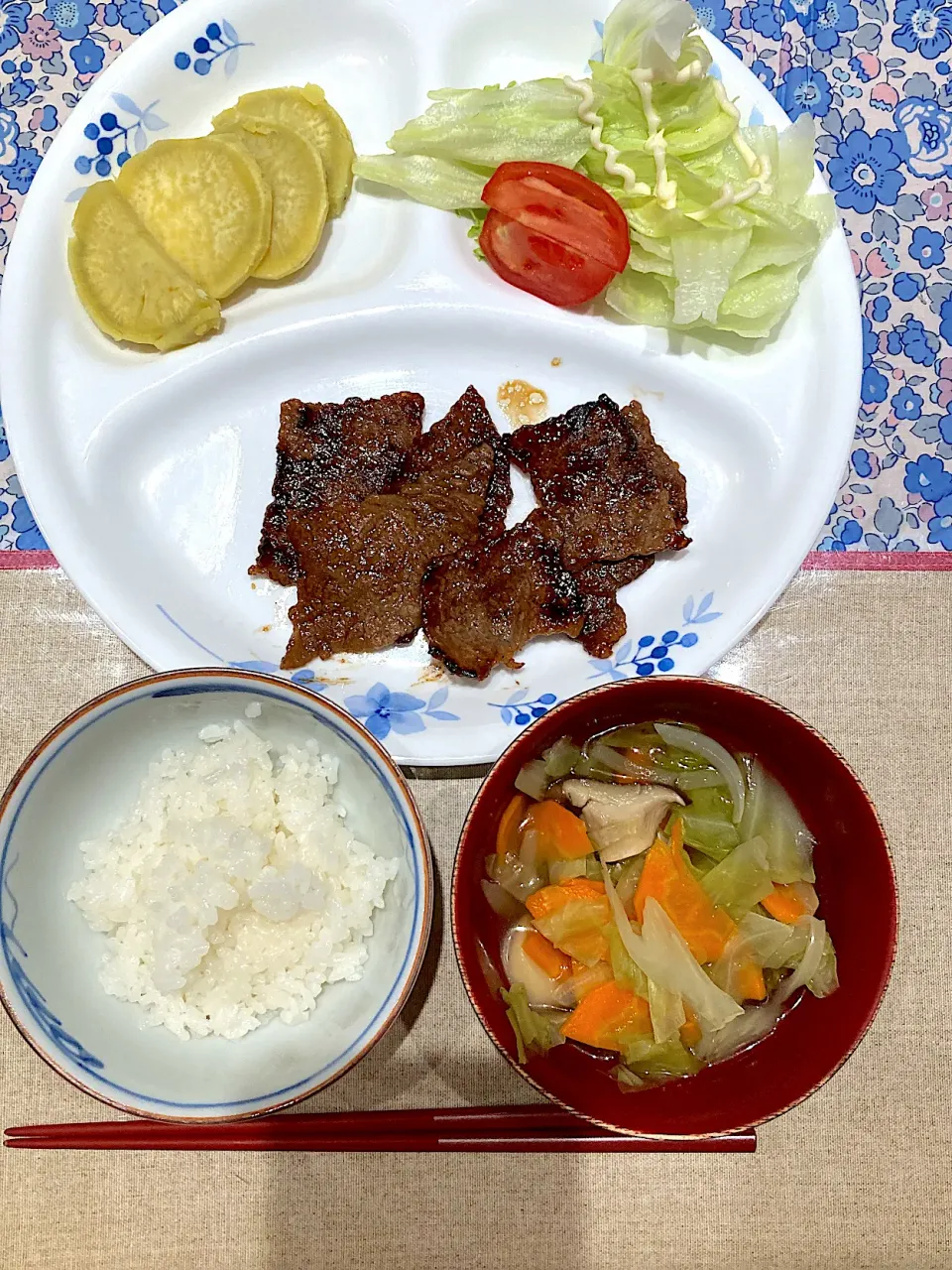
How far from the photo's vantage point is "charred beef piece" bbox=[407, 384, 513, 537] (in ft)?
8.11

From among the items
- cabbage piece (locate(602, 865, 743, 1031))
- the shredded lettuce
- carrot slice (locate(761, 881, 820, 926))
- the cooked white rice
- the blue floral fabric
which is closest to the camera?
cabbage piece (locate(602, 865, 743, 1031))

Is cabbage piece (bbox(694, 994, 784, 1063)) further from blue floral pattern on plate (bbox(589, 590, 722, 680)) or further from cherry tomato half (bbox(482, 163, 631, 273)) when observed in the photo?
cherry tomato half (bbox(482, 163, 631, 273))

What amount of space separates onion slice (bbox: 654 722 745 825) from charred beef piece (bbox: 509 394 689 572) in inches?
24.1

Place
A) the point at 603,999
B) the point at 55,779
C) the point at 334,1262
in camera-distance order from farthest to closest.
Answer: the point at 334,1262 < the point at 55,779 < the point at 603,999

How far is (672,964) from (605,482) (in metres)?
1.23

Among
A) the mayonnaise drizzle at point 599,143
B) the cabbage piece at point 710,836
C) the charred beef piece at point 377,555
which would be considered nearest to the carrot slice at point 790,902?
the cabbage piece at point 710,836

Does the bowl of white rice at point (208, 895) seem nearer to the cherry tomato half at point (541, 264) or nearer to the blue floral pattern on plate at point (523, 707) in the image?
the blue floral pattern on plate at point (523, 707)

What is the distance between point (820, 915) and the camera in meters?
1.92

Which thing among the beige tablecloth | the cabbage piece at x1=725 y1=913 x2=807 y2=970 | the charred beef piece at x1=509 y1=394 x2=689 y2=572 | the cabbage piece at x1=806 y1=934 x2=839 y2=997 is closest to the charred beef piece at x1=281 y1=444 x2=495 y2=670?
the charred beef piece at x1=509 y1=394 x2=689 y2=572

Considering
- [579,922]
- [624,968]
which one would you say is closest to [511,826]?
[579,922]

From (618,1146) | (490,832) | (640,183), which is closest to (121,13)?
(640,183)

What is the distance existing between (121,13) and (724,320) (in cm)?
192

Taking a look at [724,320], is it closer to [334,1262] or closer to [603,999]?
[603,999]

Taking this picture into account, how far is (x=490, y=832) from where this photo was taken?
74.6 inches
